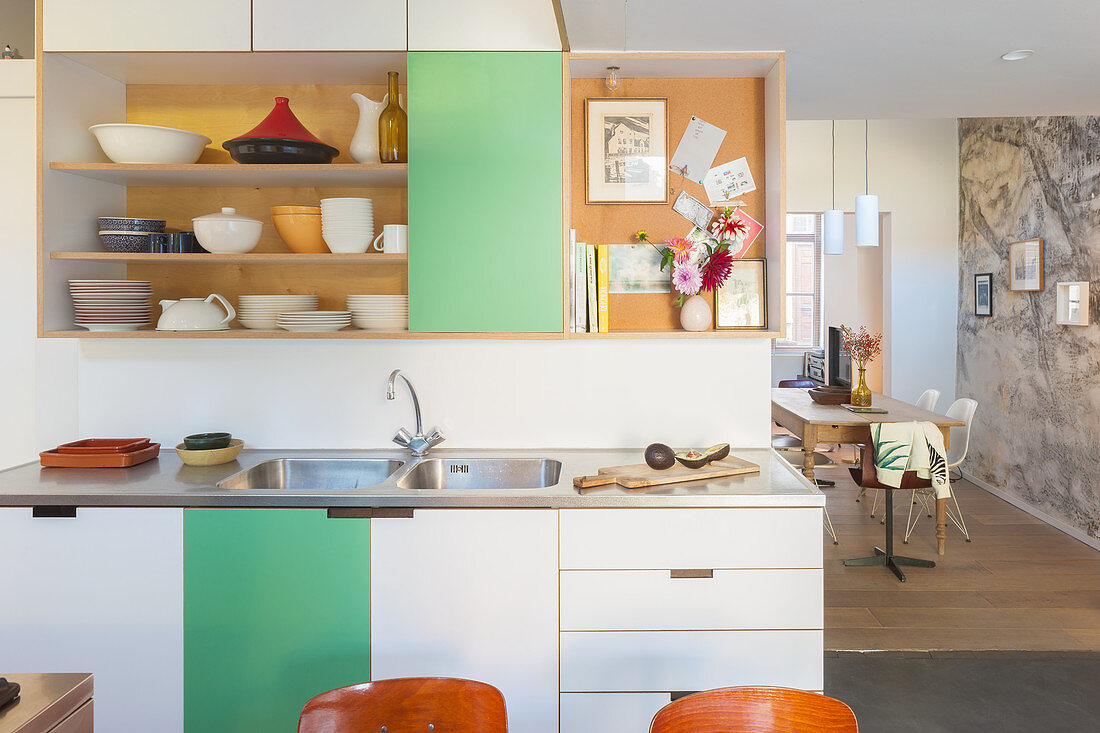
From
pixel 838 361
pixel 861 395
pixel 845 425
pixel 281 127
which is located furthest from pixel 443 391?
pixel 838 361

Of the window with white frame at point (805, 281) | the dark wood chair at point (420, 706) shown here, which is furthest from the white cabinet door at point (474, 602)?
the window with white frame at point (805, 281)

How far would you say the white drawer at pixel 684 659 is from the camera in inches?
84.8

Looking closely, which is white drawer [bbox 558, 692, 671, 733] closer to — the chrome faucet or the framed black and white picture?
the chrome faucet

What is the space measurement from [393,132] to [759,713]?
2.10m

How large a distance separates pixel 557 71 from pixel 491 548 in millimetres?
1544

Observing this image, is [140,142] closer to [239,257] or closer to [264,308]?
[239,257]

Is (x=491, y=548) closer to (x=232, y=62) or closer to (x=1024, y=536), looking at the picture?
(x=232, y=62)

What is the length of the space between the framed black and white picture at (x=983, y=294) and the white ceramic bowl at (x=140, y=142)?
19.1ft

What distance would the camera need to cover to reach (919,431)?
411 cm

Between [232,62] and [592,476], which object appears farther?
[232,62]

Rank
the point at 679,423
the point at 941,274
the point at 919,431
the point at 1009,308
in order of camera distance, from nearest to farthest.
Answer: the point at 679,423 → the point at 919,431 → the point at 1009,308 → the point at 941,274

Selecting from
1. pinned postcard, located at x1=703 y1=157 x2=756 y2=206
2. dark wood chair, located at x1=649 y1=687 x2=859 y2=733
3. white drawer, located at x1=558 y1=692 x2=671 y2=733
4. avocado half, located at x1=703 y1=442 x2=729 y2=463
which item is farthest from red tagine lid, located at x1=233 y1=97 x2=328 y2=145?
dark wood chair, located at x1=649 y1=687 x2=859 y2=733

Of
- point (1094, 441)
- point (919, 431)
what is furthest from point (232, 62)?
point (1094, 441)

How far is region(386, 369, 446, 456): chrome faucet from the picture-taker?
2.70 meters
